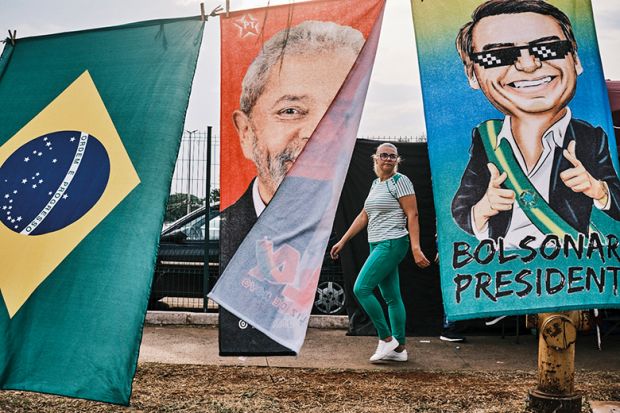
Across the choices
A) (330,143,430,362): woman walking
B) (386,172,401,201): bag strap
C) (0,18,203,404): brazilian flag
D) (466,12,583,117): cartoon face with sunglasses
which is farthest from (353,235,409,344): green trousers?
(0,18,203,404): brazilian flag

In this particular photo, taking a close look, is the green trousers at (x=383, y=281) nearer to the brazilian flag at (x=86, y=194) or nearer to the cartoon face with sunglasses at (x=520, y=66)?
the cartoon face with sunglasses at (x=520, y=66)

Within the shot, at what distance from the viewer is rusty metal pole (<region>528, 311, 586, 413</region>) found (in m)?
4.95

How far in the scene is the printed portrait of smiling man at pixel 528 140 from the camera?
4.64m

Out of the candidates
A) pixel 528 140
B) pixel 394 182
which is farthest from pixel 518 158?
pixel 394 182

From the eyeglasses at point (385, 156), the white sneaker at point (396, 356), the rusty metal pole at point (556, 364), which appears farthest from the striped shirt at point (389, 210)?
the rusty metal pole at point (556, 364)

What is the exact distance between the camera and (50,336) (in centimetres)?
445

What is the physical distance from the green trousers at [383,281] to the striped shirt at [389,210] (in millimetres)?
69

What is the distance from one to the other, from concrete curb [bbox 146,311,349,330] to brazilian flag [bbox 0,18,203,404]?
4.12m

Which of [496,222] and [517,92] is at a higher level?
[517,92]

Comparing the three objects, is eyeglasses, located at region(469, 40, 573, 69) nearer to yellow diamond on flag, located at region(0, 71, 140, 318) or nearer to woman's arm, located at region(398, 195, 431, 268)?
woman's arm, located at region(398, 195, 431, 268)

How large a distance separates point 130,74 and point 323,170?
1.35 m

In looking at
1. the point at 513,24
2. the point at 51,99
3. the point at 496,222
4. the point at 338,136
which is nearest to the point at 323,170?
the point at 338,136

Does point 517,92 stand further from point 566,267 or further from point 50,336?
point 50,336

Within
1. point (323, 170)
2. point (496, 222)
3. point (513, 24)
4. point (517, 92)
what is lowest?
point (496, 222)
